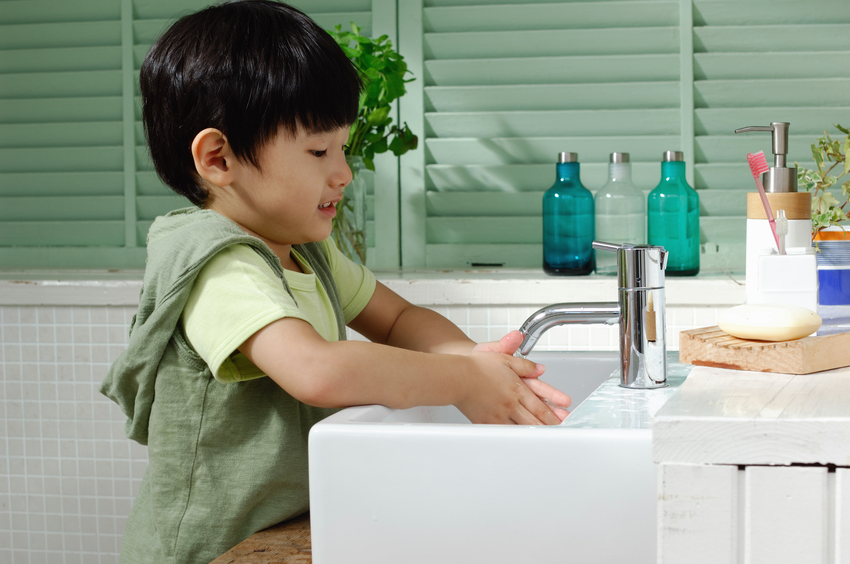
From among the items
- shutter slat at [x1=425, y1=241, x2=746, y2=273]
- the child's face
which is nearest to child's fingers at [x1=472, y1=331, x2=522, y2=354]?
the child's face

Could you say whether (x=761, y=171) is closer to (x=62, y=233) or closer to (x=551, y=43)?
(x=551, y=43)

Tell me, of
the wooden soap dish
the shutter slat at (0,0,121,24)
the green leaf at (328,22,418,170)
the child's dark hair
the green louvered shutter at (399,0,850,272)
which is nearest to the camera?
the wooden soap dish

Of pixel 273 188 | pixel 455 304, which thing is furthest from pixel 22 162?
pixel 273 188

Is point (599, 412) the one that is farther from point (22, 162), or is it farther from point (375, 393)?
point (22, 162)

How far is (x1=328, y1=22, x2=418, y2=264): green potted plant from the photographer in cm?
138

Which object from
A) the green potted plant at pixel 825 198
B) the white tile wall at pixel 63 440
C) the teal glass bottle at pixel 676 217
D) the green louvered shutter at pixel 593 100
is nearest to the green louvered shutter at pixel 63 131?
the white tile wall at pixel 63 440

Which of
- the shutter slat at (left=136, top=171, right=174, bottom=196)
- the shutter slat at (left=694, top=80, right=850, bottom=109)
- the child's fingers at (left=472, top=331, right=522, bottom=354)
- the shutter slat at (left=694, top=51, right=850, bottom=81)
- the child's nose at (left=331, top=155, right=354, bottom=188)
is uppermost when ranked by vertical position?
the shutter slat at (left=694, top=51, right=850, bottom=81)

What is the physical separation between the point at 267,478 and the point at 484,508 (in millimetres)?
226

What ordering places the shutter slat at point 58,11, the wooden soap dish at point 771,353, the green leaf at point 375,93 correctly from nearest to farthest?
the wooden soap dish at point 771,353 < the green leaf at point 375,93 < the shutter slat at point 58,11

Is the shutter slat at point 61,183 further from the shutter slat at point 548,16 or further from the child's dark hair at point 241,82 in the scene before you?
the child's dark hair at point 241,82

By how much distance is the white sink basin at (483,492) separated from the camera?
525mm

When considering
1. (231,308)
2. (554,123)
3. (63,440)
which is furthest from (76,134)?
(231,308)

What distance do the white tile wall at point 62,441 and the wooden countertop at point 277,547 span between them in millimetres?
836

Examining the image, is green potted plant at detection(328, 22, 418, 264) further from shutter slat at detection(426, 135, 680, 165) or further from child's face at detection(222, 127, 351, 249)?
child's face at detection(222, 127, 351, 249)
